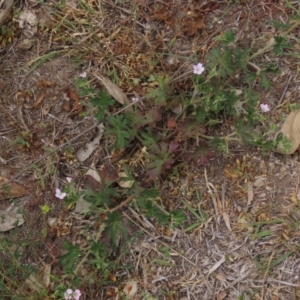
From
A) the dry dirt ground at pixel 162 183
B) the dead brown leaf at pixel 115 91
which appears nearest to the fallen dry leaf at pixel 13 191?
the dry dirt ground at pixel 162 183

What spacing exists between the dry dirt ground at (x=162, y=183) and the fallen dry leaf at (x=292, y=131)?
7cm

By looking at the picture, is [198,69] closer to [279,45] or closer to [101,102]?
[279,45]

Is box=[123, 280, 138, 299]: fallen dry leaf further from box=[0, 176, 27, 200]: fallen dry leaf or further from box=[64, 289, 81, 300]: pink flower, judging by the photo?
box=[0, 176, 27, 200]: fallen dry leaf

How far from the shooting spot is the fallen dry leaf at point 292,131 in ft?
10.00

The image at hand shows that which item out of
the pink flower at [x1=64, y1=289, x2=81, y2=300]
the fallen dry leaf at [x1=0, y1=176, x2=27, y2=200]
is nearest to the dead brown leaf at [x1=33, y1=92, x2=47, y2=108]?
the fallen dry leaf at [x1=0, y1=176, x2=27, y2=200]

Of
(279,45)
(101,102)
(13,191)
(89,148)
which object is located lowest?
(13,191)

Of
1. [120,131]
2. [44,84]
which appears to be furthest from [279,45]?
[44,84]

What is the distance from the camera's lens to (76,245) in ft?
10.0

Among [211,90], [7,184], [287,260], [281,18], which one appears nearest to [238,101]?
[211,90]

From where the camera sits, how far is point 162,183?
10.4 ft

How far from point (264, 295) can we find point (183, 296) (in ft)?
1.39

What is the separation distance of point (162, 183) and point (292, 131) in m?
0.75

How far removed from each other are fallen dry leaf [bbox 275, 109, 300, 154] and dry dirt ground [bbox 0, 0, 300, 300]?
72mm

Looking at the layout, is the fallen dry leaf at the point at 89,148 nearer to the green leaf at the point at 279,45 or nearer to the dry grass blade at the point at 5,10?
the dry grass blade at the point at 5,10
